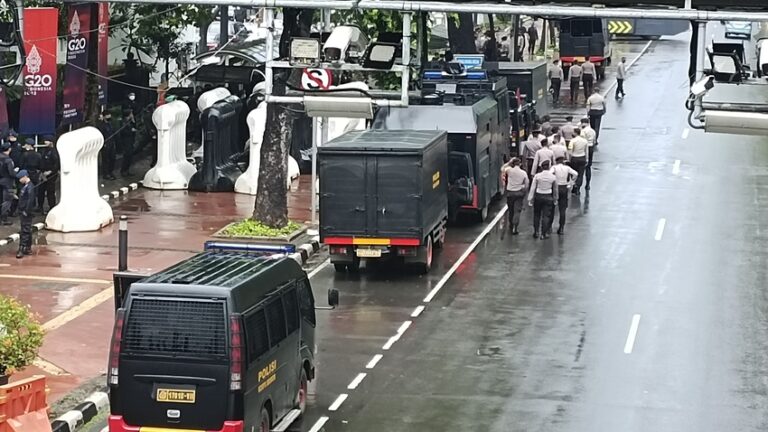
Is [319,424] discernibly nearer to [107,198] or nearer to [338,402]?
[338,402]

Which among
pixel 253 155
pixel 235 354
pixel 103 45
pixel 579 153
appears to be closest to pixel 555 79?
pixel 579 153

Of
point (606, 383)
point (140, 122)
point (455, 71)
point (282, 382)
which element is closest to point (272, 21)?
point (282, 382)

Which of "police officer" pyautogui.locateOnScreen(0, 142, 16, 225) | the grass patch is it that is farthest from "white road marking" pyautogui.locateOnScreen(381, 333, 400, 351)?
"police officer" pyautogui.locateOnScreen(0, 142, 16, 225)

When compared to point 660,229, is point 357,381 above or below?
below

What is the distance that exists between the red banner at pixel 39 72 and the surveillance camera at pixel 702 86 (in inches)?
574

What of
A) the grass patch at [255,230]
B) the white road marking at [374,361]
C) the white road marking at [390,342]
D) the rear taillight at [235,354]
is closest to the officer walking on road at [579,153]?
the grass patch at [255,230]

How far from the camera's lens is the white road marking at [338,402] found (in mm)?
17703

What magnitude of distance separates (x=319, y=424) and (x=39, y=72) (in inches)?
547

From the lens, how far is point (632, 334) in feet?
70.5

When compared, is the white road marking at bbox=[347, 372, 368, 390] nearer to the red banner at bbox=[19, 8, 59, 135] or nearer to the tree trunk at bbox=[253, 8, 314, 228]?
the tree trunk at bbox=[253, 8, 314, 228]

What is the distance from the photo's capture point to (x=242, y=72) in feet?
136

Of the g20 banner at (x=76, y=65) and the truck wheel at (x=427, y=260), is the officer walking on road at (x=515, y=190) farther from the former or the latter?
the g20 banner at (x=76, y=65)

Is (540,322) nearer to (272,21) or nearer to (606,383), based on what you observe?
(606,383)

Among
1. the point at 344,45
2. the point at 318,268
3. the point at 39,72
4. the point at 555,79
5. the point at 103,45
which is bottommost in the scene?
the point at 318,268
